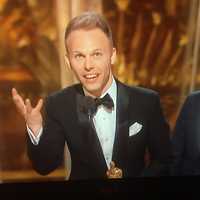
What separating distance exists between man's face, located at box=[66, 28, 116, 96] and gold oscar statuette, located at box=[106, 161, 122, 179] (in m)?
0.37

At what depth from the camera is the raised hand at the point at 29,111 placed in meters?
2.35

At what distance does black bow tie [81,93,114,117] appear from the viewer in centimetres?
237

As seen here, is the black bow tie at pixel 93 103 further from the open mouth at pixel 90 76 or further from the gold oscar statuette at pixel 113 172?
the gold oscar statuette at pixel 113 172

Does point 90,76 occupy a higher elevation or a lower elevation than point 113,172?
higher

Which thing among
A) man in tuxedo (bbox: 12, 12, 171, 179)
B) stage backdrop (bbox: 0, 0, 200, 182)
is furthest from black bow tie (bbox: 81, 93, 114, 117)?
stage backdrop (bbox: 0, 0, 200, 182)

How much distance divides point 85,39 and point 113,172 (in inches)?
26.3

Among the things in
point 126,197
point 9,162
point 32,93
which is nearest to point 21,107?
point 32,93

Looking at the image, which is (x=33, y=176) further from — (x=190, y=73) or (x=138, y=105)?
(x=190, y=73)

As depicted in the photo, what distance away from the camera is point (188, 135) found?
8.10 feet

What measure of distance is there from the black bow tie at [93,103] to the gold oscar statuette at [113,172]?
0.28 metres

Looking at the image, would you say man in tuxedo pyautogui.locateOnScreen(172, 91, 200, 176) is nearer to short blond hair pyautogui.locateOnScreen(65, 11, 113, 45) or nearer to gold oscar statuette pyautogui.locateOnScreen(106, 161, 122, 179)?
gold oscar statuette pyautogui.locateOnScreen(106, 161, 122, 179)

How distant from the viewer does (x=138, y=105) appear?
2.43 meters

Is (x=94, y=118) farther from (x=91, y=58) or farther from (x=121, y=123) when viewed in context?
(x=91, y=58)

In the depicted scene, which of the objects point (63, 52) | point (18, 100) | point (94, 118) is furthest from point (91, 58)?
point (18, 100)
